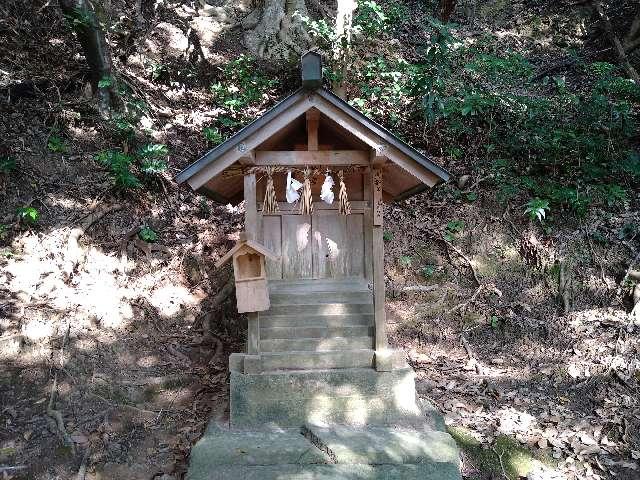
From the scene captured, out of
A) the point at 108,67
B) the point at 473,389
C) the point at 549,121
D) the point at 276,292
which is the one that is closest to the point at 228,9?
the point at 108,67

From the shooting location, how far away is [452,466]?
4.66 metres

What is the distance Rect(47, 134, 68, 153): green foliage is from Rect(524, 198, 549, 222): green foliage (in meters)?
9.12

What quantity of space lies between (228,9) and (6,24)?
6986mm

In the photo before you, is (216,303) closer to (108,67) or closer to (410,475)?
(410,475)

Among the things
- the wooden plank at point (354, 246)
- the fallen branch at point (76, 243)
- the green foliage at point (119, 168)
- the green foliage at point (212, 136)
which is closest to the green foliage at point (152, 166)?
the green foliage at point (119, 168)

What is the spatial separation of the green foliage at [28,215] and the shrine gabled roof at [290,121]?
400 cm

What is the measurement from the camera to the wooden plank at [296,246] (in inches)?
229

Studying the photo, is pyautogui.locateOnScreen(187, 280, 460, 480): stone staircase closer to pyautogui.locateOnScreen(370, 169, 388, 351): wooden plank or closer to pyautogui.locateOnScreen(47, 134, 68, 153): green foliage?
pyautogui.locateOnScreen(370, 169, 388, 351): wooden plank

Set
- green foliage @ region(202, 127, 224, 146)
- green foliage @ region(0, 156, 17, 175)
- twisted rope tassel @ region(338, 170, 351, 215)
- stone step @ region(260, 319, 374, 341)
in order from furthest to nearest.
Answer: green foliage @ region(202, 127, 224, 146) < green foliage @ region(0, 156, 17, 175) < stone step @ region(260, 319, 374, 341) < twisted rope tassel @ region(338, 170, 351, 215)

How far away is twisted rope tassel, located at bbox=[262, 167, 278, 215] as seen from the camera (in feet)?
17.7

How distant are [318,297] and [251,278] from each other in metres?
0.91

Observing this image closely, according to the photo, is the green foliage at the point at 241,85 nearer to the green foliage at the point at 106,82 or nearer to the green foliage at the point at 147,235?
the green foliage at the point at 106,82

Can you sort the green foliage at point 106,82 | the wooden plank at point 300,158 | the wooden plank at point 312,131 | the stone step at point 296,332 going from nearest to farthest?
the wooden plank at point 312,131
the wooden plank at point 300,158
the stone step at point 296,332
the green foliage at point 106,82

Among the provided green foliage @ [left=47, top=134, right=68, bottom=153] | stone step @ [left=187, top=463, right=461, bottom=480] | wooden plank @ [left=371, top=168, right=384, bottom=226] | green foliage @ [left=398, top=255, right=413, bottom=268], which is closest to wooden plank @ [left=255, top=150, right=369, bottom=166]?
wooden plank @ [left=371, top=168, right=384, bottom=226]
